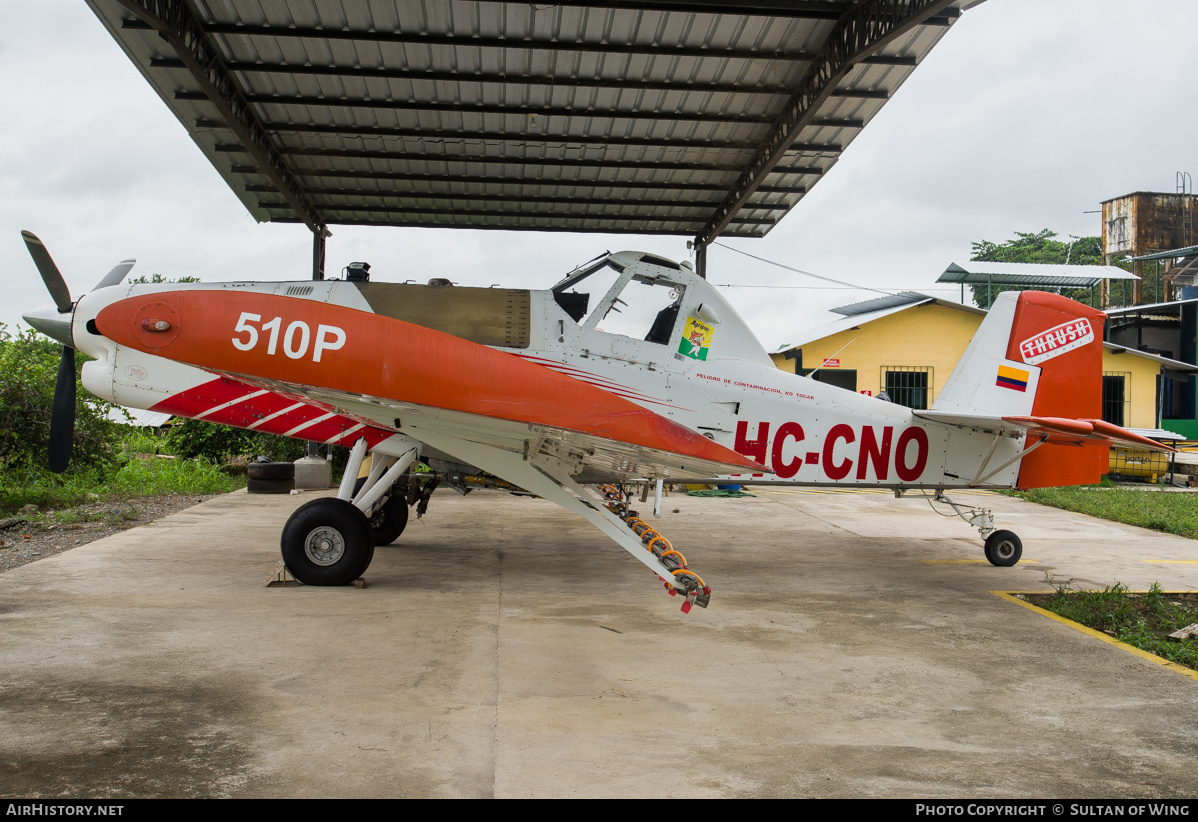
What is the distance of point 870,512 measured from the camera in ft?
44.7

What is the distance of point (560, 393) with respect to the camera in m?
4.72

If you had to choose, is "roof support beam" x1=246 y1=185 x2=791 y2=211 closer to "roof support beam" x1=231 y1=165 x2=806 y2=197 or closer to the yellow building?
"roof support beam" x1=231 y1=165 x2=806 y2=197

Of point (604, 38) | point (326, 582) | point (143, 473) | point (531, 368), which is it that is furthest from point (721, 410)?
point (143, 473)

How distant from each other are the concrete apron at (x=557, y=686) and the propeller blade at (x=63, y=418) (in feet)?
3.22

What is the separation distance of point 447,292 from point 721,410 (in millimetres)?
2687

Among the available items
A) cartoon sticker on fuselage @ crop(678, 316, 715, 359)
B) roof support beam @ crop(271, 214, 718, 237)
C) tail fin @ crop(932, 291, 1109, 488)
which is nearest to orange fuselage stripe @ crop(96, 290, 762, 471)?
cartoon sticker on fuselage @ crop(678, 316, 715, 359)

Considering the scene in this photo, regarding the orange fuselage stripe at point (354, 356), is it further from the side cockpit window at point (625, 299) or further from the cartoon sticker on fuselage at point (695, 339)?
the cartoon sticker on fuselage at point (695, 339)

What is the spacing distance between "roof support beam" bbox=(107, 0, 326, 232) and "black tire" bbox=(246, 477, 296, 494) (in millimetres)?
4511

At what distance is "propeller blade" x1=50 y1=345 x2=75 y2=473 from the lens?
21.7 feet

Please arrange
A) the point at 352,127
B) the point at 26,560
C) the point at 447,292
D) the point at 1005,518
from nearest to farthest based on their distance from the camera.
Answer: the point at 447,292
the point at 26,560
the point at 352,127
the point at 1005,518

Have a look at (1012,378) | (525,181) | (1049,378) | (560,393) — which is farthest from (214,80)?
(1049,378)

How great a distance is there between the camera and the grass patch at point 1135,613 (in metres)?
5.44

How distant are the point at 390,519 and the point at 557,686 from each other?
4899 millimetres
